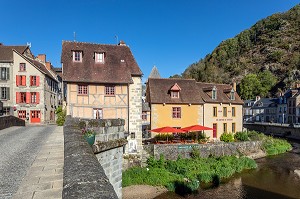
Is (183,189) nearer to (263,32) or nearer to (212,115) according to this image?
(212,115)

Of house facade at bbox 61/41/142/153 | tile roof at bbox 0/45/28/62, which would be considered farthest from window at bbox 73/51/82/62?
A: tile roof at bbox 0/45/28/62

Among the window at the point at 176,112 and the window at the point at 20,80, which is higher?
the window at the point at 20,80

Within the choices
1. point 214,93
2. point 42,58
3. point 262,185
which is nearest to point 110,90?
point 262,185

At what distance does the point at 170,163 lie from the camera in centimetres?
2198

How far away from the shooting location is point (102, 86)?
19562 mm

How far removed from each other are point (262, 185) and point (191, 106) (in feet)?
33.8

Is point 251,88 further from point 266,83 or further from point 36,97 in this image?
point 36,97

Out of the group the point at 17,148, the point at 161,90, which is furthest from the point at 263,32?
the point at 17,148

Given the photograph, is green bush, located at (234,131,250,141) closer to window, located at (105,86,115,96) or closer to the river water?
the river water

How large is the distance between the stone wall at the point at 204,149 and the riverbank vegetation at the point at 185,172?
63 centimetres

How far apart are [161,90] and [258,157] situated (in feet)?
44.6

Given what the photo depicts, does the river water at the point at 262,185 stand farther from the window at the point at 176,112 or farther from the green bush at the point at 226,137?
the window at the point at 176,112

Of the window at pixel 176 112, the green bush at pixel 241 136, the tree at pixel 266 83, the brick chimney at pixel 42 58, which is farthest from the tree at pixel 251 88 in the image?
the brick chimney at pixel 42 58

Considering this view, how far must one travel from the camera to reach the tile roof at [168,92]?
26.3 m
